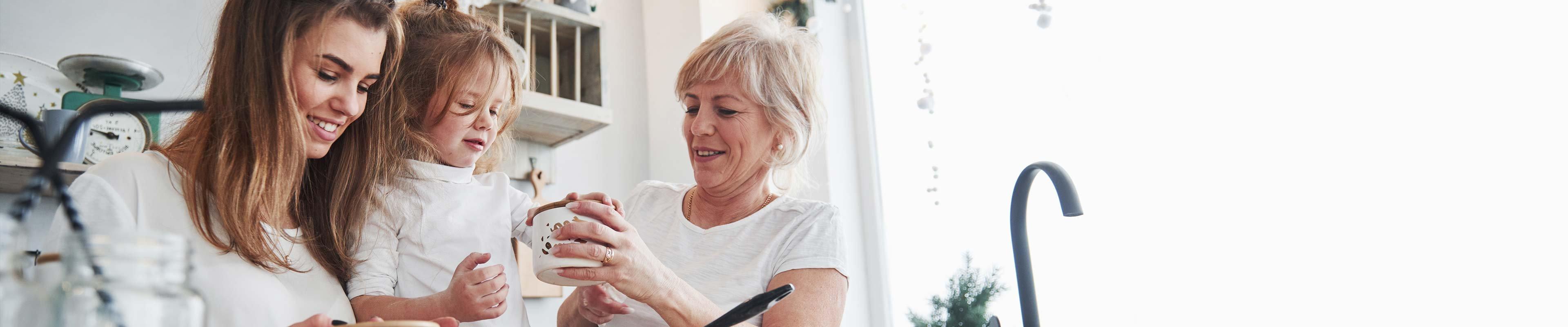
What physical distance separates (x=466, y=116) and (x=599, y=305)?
282 millimetres

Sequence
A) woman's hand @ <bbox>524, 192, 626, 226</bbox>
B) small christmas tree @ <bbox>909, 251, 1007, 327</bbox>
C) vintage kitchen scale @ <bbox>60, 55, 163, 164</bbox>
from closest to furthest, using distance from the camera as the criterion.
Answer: woman's hand @ <bbox>524, 192, 626, 226</bbox> → vintage kitchen scale @ <bbox>60, 55, 163, 164</bbox> → small christmas tree @ <bbox>909, 251, 1007, 327</bbox>

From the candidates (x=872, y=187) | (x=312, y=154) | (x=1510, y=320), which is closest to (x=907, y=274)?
(x=872, y=187)

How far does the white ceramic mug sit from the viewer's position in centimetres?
81

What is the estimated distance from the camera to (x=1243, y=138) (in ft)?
4.69

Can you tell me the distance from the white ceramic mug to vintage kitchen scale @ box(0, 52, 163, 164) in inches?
33.4

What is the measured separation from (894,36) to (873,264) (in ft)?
1.93

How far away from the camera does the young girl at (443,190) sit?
2.90 feet

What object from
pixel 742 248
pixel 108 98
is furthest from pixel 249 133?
pixel 108 98

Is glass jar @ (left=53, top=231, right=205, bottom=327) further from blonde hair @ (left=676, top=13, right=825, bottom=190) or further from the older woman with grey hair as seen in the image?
blonde hair @ (left=676, top=13, right=825, bottom=190)

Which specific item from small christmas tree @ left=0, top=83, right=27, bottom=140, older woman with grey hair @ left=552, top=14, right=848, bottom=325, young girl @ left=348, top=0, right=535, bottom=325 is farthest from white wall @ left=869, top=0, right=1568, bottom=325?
small christmas tree @ left=0, top=83, right=27, bottom=140

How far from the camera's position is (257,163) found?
0.77m

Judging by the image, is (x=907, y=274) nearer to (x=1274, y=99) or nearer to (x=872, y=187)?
(x=872, y=187)

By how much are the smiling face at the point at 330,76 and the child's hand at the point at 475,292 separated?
0.18 metres

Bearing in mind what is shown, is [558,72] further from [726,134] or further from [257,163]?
[257,163]
